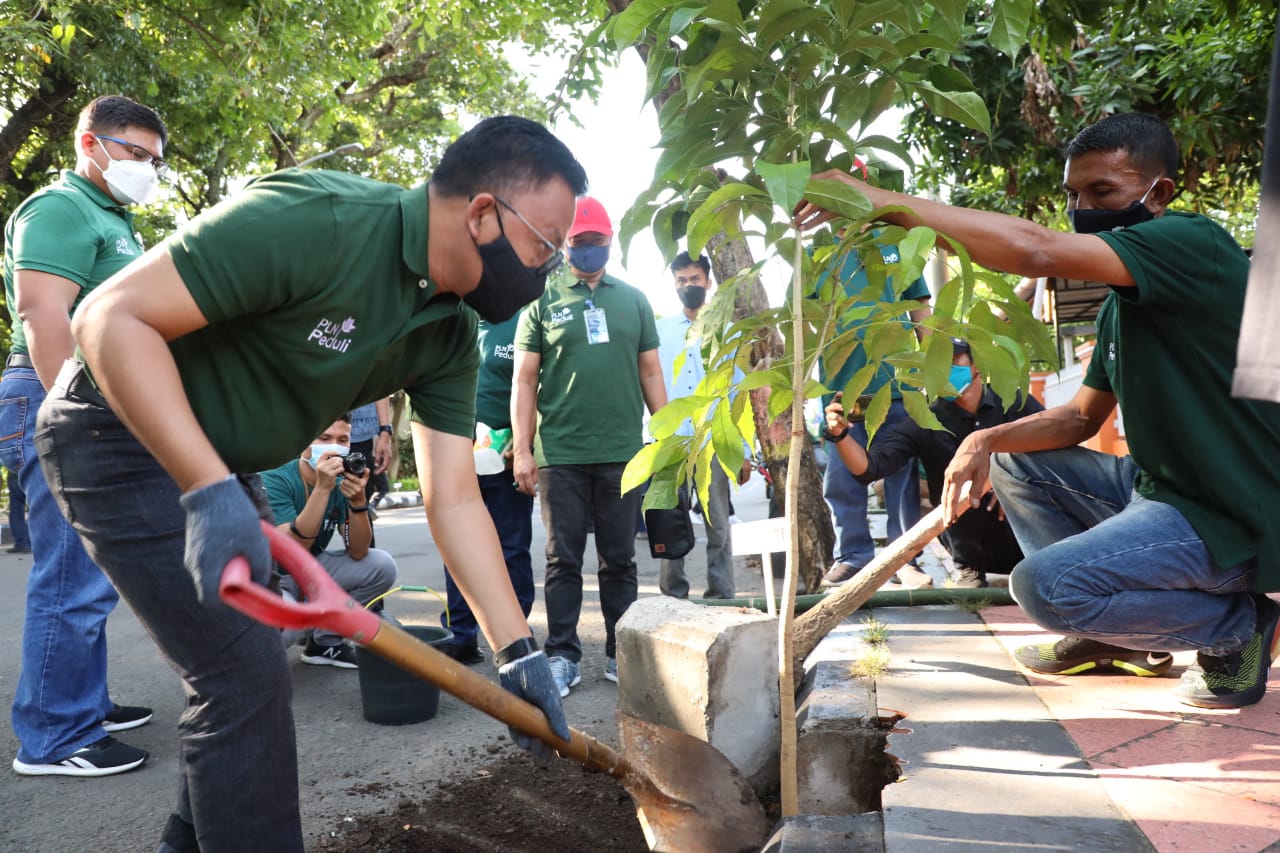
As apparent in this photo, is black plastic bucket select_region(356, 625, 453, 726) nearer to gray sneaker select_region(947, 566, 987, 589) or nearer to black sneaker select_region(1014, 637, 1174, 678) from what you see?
black sneaker select_region(1014, 637, 1174, 678)

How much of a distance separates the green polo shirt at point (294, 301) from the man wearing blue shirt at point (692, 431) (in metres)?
2.88

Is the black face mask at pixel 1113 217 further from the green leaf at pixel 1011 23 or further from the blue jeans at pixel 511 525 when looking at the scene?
the blue jeans at pixel 511 525

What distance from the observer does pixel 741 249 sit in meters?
5.48

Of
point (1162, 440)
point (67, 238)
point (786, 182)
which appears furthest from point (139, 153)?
point (1162, 440)

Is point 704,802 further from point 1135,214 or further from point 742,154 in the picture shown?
point 1135,214

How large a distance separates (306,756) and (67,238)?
191 centimetres

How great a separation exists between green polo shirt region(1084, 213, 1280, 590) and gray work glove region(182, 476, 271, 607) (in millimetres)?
2142

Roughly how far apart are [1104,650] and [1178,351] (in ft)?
3.64

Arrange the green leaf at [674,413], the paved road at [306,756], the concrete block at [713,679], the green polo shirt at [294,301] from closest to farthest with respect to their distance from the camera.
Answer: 1. the green polo shirt at [294,301]
2. the green leaf at [674,413]
3. the paved road at [306,756]
4. the concrete block at [713,679]

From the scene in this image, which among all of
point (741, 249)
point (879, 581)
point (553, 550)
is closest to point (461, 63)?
point (741, 249)

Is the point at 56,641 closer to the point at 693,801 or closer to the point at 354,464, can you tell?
the point at 354,464

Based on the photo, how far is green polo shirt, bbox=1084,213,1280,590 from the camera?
2.51 m

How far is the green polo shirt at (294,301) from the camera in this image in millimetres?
1750

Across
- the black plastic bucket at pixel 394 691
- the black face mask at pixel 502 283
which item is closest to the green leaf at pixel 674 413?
the black face mask at pixel 502 283
